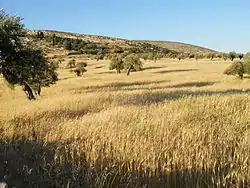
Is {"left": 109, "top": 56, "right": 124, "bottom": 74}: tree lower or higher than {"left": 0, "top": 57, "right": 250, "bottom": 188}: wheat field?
lower

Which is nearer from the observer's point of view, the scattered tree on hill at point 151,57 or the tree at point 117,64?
the tree at point 117,64

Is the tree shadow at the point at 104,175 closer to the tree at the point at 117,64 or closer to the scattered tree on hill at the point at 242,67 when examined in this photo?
the scattered tree on hill at the point at 242,67

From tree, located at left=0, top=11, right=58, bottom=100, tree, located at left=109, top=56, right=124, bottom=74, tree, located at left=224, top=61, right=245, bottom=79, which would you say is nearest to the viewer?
tree, located at left=0, top=11, right=58, bottom=100

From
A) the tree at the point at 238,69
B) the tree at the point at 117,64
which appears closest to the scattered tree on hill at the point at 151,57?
the tree at the point at 117,64

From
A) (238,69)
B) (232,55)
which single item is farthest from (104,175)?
(232,55)

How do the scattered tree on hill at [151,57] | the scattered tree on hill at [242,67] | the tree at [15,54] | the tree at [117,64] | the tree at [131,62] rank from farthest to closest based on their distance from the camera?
Answer: the scattered tree on hill at [151,57] < the tree at [117,64] < the tree at [131,62] < the scattered tree on hill at [242,67] < the tree at [15,54]

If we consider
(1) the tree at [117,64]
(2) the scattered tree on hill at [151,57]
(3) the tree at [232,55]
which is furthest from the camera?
(2) the scattered tree on hill at [151,57]

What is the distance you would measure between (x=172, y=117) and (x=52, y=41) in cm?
13312

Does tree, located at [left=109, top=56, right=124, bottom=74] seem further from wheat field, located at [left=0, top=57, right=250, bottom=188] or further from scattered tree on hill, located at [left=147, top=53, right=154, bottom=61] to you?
wheat field, located at [left=0, top=57, right=250, bottom=188]

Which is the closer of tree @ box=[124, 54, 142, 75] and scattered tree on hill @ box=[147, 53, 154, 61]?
tree @ box=[124, 54, 142, 75]

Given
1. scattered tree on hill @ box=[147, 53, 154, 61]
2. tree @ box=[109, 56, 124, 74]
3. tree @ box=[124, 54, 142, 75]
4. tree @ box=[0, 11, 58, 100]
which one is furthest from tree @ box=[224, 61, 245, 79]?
scattered tree on hill @ box=[147, 53, 154, 61]

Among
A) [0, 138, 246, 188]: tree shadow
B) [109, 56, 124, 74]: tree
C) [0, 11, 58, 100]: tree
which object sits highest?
[0, 11, 58, 100]: tree

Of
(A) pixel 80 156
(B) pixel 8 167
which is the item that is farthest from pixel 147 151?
(B) pixel 8 167

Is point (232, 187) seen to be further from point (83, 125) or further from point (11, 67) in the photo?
point (11, 67)
